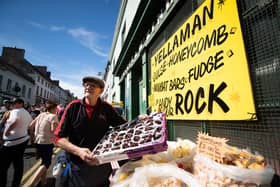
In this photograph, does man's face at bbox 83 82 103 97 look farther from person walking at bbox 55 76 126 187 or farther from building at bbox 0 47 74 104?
building at bbox 0 47 74 104

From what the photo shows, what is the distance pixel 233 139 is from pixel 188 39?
4.90 feet

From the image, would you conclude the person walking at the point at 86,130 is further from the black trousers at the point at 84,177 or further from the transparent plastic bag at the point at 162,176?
the transparent plastic bag at the point at 162,176

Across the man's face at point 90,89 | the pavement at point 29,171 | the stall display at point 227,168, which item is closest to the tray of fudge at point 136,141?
the stall display at point 227,168

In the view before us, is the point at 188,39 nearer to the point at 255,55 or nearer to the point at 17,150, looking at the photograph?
the point at 255,55

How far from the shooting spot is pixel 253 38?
1.43m

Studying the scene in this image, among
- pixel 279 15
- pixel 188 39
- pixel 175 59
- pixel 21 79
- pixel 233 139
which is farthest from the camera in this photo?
pixel 21 79

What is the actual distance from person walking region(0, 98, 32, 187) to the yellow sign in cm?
327

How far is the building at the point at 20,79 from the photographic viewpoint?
65.7 feet

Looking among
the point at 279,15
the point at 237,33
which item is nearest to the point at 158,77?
the point at 237,33

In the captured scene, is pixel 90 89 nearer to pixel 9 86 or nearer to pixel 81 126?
pixel 81 126

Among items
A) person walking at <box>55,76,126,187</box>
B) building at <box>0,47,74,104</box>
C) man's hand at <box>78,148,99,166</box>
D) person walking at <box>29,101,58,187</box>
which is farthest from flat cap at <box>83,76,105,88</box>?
building at <box>0,47,74,104</box>

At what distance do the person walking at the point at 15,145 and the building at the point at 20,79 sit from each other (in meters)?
16.8

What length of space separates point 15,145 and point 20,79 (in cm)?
2651

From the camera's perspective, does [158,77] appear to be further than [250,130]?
Yes
